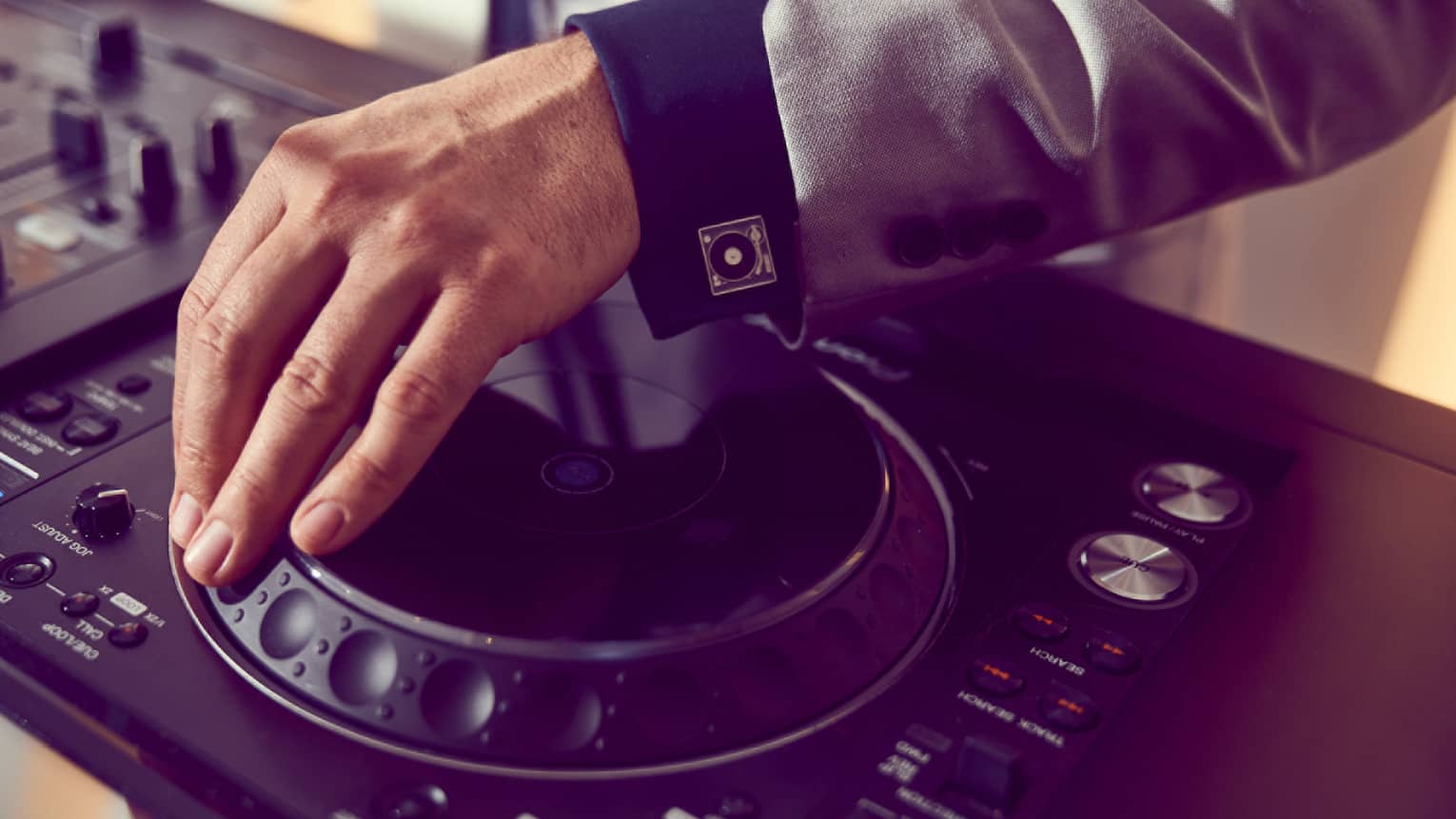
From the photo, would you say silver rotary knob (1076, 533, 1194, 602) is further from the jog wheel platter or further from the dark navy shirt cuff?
the dark navy shirt cuff

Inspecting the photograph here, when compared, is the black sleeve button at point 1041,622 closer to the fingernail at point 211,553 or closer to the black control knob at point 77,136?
the fingernail at point 211,553

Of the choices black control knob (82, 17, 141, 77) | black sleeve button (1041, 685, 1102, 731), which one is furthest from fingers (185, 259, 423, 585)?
black control knob (82, 17, 141, 77)

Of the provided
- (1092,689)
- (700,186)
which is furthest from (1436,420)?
(700,186)

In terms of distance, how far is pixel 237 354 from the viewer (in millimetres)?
617

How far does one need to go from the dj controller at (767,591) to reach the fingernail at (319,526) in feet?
0.06

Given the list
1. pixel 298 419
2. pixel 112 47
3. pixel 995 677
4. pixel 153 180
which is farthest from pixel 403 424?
pixel 112 47

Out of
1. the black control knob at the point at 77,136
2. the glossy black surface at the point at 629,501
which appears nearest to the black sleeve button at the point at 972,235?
the glossy black surface at the point at 629,501

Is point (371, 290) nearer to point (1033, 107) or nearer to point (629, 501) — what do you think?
point (629, 501)

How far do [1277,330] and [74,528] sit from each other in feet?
4.79

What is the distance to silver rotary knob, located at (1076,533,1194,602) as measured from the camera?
633 mm

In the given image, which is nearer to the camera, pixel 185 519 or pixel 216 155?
pixel 185 519

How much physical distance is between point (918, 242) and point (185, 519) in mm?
407

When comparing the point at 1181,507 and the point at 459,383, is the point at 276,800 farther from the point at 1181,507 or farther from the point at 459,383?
the point at 1181,507

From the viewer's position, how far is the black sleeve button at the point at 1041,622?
60cm
